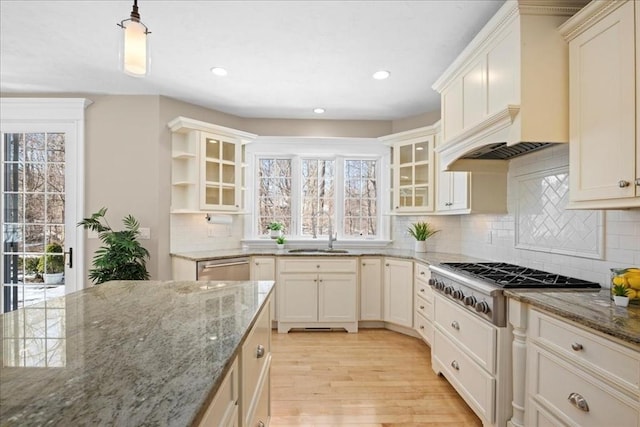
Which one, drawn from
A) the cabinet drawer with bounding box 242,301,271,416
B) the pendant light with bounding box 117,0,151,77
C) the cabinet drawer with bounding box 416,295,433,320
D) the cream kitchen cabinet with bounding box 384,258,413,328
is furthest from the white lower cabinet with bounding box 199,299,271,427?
the cream kitchen cabinet with bounding box 384,258,413,328

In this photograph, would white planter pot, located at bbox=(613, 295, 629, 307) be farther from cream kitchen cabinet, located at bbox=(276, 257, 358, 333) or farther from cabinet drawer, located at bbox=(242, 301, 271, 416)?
cream kitchen cabinet, located at bbox=(276, 257, 358, 333)

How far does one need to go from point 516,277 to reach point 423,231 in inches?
69.4

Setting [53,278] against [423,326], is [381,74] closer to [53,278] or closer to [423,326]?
[423,326]

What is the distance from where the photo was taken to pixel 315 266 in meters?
3.84

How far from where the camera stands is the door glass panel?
365 cm

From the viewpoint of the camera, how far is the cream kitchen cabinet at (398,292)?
363 cm

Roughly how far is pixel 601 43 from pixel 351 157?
3105mm

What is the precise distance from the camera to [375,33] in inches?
96.9

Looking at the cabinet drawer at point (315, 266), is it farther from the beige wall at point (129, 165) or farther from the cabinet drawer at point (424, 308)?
the beige wall at point (129, 165)

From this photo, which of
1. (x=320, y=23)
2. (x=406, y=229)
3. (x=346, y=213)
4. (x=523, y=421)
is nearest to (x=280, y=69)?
(x=320, y=23)

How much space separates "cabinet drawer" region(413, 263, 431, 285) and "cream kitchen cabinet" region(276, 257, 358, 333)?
2.38 ft

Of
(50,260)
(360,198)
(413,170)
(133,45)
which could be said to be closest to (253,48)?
(133,45)

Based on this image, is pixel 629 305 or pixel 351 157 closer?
pixel 629 305

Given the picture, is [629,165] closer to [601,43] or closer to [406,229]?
[601,43]
